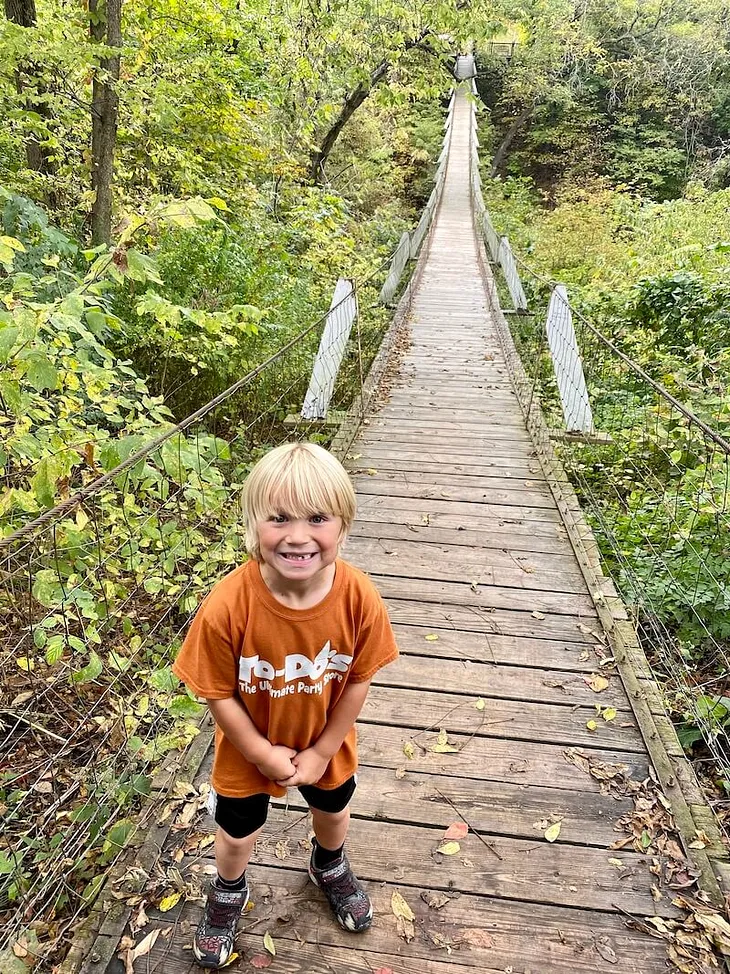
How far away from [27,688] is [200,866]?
136 centimetres

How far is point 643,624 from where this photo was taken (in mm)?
3182

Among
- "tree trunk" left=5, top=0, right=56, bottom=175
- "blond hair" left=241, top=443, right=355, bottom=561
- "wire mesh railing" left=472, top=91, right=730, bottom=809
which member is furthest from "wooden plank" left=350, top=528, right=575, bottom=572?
"tree trunk" left=5, top=0, right=56, bottom=175

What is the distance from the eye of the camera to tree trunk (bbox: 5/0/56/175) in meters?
4.23

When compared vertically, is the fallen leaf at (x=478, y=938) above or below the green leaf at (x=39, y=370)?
below

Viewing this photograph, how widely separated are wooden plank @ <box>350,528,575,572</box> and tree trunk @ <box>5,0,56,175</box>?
3.84 m

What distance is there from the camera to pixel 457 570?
10.9ft

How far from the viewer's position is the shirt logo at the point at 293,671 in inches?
52.3

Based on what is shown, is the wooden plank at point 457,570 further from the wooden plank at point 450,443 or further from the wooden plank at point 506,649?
the wooden plank at point 450,443

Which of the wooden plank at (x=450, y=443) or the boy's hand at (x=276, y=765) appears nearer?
the boy's hand at (x=276, y=765)

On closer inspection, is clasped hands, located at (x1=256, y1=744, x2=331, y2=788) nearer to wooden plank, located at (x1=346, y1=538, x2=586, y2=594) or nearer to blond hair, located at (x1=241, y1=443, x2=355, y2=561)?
blond hair, located at (x1=241, y1=443, x2=355, y2=561)

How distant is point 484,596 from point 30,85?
466 cm

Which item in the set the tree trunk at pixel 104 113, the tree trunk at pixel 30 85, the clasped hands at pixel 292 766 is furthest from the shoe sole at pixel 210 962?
the tree trunk at pixel 30 85

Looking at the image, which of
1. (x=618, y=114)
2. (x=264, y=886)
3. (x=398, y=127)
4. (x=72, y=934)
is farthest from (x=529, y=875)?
(x=618, y=114)

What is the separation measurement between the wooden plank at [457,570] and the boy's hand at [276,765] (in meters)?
1.91
